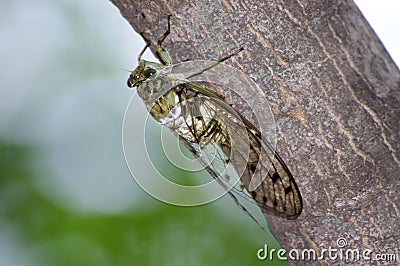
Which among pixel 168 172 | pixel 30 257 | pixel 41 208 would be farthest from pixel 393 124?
pixel 30 257

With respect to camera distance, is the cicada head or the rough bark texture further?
the cicada head

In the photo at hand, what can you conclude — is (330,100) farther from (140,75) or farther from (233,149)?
(140,75)

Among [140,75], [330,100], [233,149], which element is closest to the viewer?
[330,100]

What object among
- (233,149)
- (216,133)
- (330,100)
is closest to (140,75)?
(216,133)

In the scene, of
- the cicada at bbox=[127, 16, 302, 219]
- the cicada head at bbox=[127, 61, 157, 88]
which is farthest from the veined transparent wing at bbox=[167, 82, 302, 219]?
the cicada head at bbox=[127, 61, 157, 88]

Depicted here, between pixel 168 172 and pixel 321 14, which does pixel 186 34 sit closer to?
pixel 321 14

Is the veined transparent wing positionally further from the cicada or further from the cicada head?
the cicada head
